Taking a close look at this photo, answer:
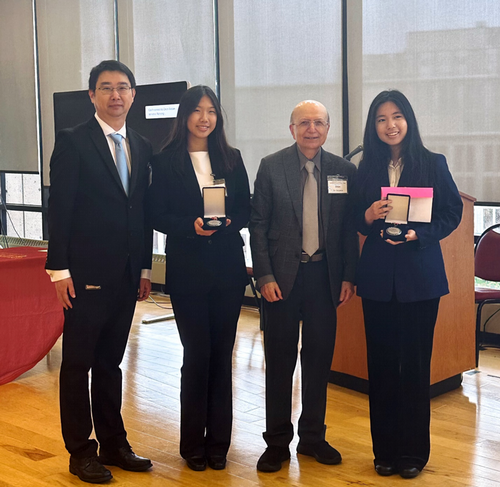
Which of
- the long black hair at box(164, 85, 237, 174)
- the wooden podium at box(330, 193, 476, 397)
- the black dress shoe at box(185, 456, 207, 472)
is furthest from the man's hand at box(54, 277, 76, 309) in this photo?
the wooden podium at box(330, 193, 476, 397)

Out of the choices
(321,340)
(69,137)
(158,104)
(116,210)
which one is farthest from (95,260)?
(158,104)

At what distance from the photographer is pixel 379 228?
2795mm

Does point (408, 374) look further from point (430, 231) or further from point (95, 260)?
point (95, 260)

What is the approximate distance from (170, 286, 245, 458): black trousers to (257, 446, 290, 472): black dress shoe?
169 millimetres

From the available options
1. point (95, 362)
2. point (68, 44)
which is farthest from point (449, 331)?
point (68, 44)

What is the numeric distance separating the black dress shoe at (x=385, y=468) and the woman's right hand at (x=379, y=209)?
1051 millimetres

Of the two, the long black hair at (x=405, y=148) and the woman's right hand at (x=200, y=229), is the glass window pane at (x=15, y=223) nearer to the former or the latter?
the woman's right hand at (x=200, y=229)

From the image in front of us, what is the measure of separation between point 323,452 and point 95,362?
3.55 feet

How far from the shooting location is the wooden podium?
3.99 meters

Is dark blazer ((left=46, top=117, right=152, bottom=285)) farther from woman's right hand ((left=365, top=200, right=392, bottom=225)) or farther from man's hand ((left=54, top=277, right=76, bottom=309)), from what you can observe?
woman's right hand ((left=365, top=200, right=392, bottom=225))

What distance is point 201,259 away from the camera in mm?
2820

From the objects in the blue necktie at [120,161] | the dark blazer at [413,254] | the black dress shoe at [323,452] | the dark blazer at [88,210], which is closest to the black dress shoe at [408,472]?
the black dress shoe at [323,452]

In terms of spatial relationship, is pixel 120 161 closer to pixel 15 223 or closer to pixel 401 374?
pixel 401 374

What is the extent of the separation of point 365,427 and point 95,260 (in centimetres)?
170
